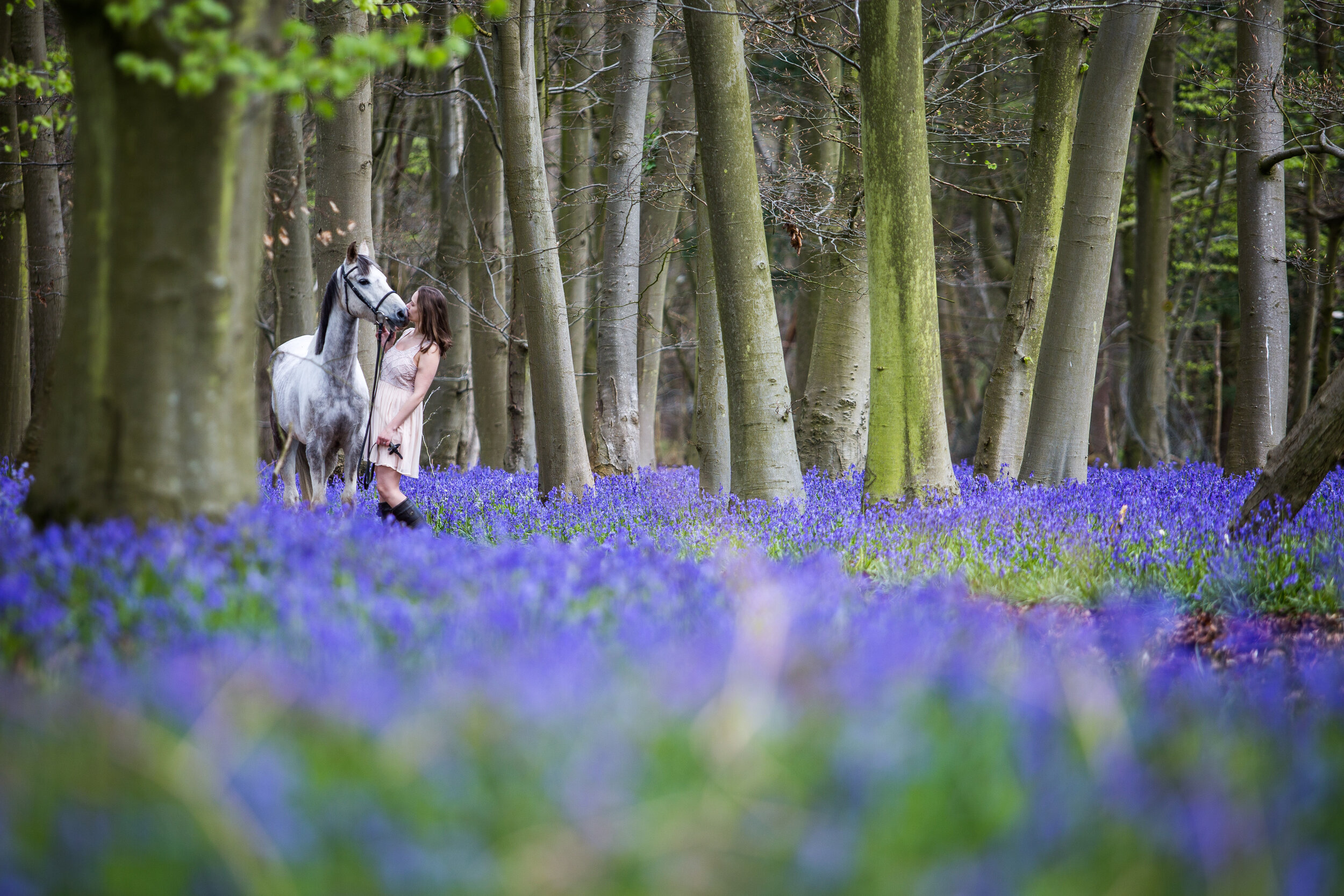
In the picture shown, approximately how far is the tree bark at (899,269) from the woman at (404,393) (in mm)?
3479

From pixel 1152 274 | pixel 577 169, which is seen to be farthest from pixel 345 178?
pixel 1152 274

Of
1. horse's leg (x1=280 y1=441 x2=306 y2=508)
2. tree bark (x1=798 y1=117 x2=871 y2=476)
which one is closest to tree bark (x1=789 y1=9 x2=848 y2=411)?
tree bark (x1=798 y1=117 x2=871 y2=476)

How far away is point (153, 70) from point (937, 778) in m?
2.90

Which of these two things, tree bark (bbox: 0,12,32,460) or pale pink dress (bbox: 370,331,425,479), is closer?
pale pink dress (bbox: 370,331,425,479)

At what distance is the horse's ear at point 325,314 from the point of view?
25.3 feet

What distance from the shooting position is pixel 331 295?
25.3 ft

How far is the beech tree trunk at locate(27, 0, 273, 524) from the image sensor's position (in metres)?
3.49

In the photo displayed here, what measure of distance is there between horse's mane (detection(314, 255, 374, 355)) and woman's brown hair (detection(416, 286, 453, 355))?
2.20 ft

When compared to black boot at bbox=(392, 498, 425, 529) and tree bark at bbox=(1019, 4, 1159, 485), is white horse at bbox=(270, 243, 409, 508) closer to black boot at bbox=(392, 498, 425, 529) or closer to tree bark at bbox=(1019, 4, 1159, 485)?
black boot at bbox=(392, 498, 425, 529)

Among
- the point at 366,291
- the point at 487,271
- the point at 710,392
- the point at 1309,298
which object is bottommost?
the point at 710,392

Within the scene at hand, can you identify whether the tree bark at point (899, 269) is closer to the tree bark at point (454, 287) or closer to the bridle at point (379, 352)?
the bridle at point (379, 352)

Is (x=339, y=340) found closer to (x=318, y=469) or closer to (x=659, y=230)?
(x=318, y=469)

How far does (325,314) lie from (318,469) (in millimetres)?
1182

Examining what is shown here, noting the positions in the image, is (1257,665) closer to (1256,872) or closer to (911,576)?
(911,576)
